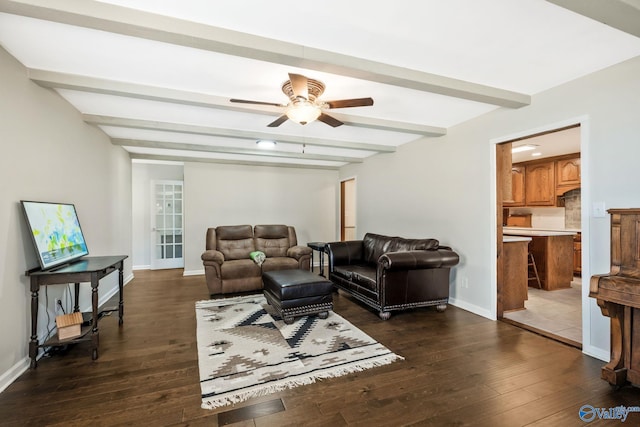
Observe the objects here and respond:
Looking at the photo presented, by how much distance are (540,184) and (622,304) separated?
15.1 ft

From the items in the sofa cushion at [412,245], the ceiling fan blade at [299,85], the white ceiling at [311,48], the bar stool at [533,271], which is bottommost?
the bar stool at [533,271]

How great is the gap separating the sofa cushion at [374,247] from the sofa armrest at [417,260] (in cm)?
93

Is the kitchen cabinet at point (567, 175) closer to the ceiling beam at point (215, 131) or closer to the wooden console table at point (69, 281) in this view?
the ceiling beam at point (215, 131)

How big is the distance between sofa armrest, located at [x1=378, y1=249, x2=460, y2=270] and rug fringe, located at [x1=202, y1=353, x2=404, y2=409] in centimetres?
99

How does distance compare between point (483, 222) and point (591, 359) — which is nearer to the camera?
point (591, 359)

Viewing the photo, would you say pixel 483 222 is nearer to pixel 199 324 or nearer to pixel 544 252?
pixel 544 252

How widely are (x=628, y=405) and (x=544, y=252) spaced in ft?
10.5

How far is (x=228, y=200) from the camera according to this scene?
604 centimetres

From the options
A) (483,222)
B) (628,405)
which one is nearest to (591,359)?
(628,405)

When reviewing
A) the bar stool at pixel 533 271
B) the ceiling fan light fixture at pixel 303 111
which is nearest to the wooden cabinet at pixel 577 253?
the bar stool at pixel 533 271

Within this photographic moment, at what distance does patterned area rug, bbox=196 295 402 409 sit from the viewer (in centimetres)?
203

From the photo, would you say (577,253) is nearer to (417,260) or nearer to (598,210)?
(598,210)

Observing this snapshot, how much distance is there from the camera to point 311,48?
200cm

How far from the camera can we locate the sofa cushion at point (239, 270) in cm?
430
